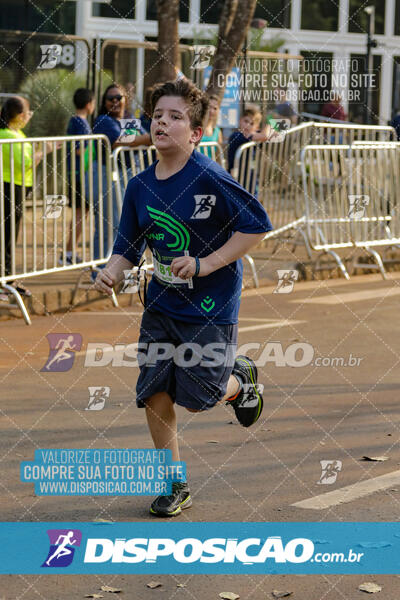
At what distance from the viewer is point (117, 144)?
1182 centimetres

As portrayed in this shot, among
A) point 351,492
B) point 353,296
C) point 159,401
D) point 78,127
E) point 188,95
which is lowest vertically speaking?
point 353,296

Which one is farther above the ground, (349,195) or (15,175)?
(15,175)

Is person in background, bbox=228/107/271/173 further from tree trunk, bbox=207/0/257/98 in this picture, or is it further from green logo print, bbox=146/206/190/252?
green logo print, bbox=146/206/190/252

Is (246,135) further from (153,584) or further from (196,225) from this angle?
(153,584)

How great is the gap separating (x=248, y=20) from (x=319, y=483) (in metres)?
11.3

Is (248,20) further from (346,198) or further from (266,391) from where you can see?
(266,391)

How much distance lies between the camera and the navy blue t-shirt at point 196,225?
17.1 feet

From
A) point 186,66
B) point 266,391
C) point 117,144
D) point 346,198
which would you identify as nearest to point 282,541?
point 266,391

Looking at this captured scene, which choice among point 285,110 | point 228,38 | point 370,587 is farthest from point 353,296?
point 285,110

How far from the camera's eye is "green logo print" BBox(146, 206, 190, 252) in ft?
17.1

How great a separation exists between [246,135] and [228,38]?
3.36 meters

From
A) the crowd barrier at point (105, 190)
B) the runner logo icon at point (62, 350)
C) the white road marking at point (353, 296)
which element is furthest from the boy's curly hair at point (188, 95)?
the white road marking at point (353, 296)

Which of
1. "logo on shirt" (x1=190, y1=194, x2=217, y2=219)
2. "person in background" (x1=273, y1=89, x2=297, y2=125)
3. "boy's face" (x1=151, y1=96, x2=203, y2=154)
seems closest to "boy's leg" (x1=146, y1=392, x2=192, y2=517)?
"logo on shirt" (x1=190, y1=194, x2=217, y2=219)

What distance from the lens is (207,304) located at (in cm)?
527
